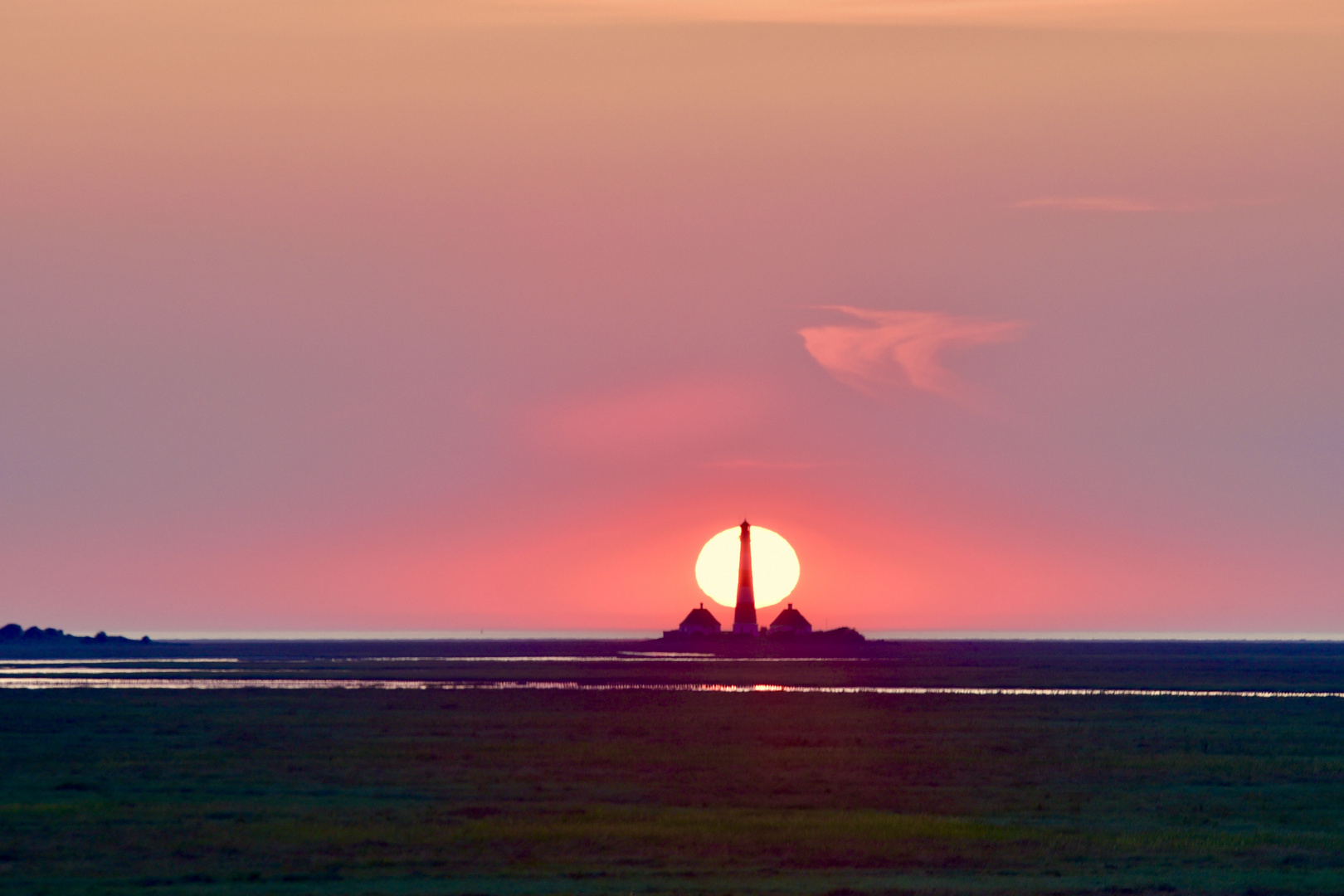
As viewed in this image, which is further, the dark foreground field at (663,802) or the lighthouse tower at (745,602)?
the lighthouse tower at (745,602)

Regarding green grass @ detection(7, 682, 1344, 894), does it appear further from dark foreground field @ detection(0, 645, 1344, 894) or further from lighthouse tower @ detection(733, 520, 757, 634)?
lighthouse tower @ detection(733, 520, 757, 634)

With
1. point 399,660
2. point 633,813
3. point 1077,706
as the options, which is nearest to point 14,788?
point 633,813

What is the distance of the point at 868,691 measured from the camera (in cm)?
7888

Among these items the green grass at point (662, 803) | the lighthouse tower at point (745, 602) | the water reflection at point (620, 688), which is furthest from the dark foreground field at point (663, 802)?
the lighthouse tower at point (745, 602)

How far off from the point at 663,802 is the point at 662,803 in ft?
0.42

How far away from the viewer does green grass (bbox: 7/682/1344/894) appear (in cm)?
2559

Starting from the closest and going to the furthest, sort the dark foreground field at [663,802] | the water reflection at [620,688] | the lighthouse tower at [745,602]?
the dark foreground field at [663,802] < the water reflection at [620,688] < the lighthouse tower at [745,602]

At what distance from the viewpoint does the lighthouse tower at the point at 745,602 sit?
188375 mm

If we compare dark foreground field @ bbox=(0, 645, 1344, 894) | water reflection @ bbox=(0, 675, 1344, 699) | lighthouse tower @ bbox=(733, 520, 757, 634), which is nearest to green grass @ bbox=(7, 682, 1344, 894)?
dark foreground field @ bbox=(0, 645, 1344, 894)

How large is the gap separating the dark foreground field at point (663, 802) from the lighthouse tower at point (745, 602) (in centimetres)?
12820

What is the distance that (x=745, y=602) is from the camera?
632 feet

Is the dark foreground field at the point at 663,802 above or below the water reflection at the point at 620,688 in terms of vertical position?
below

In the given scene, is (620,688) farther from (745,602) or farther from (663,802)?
(745,602)

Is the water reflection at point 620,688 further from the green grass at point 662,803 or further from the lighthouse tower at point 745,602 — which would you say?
the lighthouse tower at point 745,602
